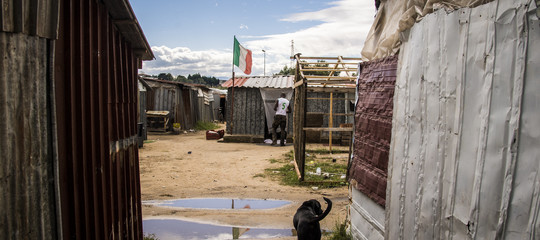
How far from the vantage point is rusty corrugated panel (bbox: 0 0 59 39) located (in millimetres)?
1872

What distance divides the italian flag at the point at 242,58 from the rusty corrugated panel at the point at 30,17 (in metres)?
14.3

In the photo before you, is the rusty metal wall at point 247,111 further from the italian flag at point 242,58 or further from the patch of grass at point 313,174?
the patch of grass at point 313,174

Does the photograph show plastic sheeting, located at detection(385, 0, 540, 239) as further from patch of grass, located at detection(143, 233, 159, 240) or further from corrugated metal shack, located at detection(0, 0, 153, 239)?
patch of grass, located at detection(143, 233, 159, 240)

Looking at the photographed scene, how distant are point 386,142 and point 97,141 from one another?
275cm

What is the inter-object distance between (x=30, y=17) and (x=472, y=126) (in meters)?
2.72

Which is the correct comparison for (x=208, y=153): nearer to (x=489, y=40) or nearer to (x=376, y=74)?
(x=376, y=74)

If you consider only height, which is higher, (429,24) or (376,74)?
(429,24)

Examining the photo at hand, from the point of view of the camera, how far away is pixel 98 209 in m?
3.21

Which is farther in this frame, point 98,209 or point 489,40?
point 98,209

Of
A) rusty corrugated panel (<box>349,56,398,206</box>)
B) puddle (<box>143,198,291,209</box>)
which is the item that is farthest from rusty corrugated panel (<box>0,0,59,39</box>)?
puddle (<box>143,198,291,209</box>)

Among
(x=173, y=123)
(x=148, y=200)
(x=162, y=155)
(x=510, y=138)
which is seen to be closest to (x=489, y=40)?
(x=510, y=138)

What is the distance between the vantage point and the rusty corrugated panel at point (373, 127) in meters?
3.51

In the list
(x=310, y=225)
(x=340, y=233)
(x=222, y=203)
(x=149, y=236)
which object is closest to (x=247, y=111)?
(x=222, y=203)

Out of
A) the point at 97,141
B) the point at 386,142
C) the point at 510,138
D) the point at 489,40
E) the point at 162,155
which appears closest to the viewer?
the point at 510,138
